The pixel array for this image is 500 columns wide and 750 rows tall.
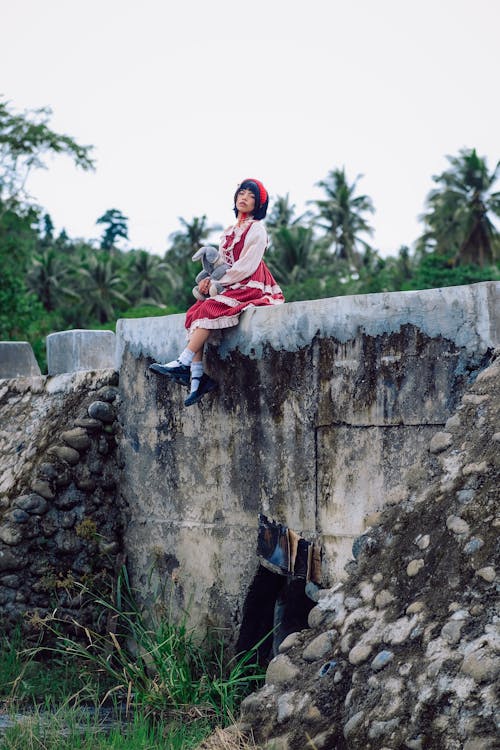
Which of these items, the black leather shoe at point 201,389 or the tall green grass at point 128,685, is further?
the black leather shoe at point 201,389

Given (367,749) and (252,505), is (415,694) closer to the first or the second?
(367,749)

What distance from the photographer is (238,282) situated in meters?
5.30

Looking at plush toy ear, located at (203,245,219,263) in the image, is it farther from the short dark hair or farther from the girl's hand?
the short dark hair

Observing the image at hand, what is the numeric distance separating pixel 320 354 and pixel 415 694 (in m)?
2.18

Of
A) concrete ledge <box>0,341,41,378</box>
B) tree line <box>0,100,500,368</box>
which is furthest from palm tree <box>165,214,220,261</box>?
concrete ledge <box>0,341,41,378</box>

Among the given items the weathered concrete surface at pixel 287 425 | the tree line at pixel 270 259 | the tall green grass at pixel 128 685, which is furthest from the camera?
the tree line at pixel 270 259

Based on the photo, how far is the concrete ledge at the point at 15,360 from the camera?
8.90 m

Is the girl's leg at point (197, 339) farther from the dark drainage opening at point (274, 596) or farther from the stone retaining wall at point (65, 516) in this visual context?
the stone retaining wall at point (65, 516)

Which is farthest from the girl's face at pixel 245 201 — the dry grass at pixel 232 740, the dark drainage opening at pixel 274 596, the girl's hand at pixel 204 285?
the dry grass at pixel 232 740

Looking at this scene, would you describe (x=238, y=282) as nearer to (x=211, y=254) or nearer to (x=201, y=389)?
(x=211, y=254)

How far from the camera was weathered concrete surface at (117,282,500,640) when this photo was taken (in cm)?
438

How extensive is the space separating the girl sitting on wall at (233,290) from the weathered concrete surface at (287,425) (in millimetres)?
107

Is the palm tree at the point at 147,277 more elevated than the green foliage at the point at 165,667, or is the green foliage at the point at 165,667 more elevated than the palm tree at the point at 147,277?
the palm tree at the point at 147,277

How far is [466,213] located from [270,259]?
7.16 m
